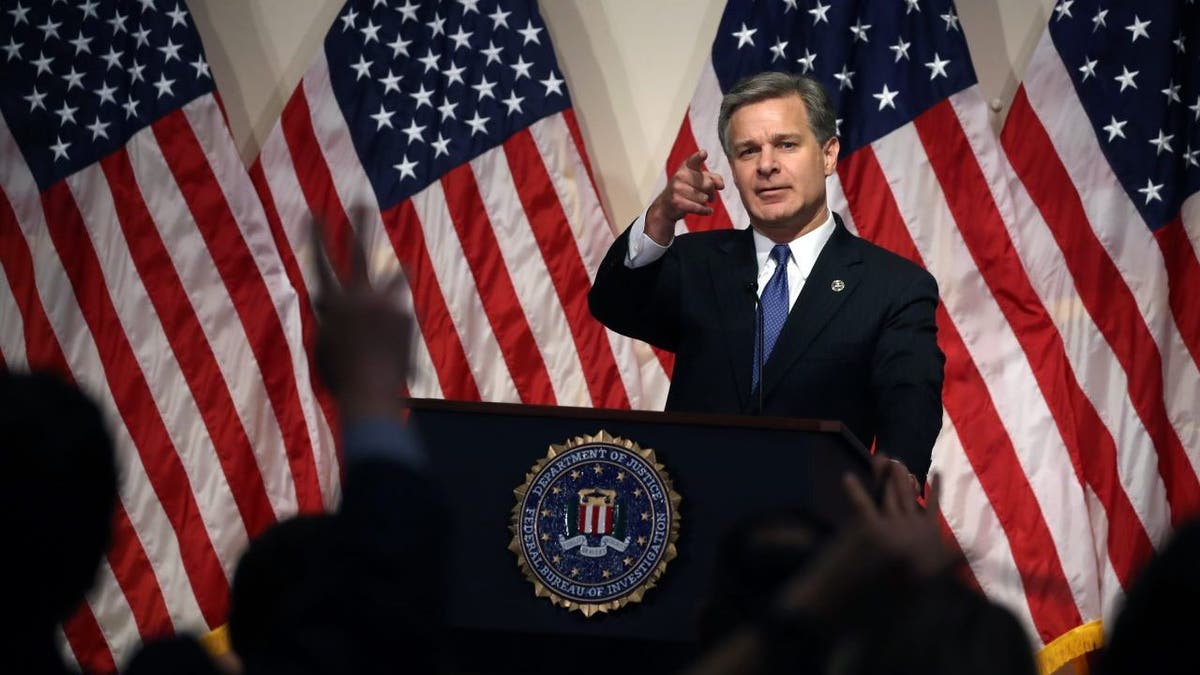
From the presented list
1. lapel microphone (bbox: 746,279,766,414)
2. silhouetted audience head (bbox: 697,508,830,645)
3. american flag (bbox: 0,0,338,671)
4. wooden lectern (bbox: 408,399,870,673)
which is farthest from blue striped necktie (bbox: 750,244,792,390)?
american flag (bbox: 0,0,338,671)

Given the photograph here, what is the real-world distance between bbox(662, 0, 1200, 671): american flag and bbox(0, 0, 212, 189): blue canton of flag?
6.12 ft

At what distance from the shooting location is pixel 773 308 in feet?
10.7

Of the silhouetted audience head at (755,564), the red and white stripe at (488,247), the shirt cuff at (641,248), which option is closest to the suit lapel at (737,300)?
the shirt cuff at (641,248)

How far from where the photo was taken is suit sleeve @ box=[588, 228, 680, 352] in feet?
10.4

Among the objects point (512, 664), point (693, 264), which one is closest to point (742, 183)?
point (693, 264)

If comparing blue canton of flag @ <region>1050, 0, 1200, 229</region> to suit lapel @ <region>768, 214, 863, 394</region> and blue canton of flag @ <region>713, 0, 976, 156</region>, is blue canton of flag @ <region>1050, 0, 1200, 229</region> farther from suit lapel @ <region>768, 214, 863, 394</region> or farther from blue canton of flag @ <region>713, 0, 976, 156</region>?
suit lapel @ <region>768, 214, 863, 394</region>

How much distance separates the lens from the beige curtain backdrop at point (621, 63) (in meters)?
5.38

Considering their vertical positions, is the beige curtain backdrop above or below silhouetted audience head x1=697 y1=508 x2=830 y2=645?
above

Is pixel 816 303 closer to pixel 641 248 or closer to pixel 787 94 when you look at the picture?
pixel 641 248

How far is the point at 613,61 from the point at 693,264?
243cm

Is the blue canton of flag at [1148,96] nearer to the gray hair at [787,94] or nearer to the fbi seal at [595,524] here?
the gray hair at [787,94]

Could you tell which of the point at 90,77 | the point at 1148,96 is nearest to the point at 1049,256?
the point at 1148,96

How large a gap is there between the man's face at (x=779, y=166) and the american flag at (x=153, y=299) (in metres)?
2.30

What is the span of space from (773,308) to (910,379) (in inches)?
13.3
